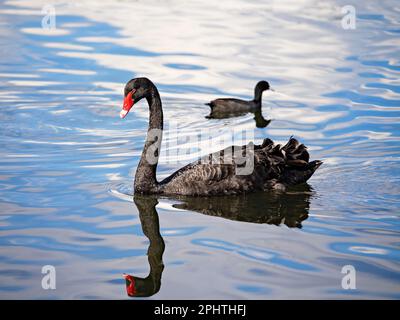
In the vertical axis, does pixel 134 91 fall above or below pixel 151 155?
above

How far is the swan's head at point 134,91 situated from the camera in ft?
27.8

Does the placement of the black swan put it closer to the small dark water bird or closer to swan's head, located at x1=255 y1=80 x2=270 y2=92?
the small dark water bird

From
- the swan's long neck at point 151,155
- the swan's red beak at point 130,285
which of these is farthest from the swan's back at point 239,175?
the swan's red beak at point 130,285

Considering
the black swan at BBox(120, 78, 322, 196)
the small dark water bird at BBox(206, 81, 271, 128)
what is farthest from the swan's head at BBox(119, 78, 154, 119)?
the small dark water bird at BBox(206, 81, 271, 128)

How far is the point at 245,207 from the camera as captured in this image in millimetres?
8406

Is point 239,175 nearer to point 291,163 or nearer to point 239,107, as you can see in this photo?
point 291,163

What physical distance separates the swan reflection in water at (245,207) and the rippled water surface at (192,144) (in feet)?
0.08

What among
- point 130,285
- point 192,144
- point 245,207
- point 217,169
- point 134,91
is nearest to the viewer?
point 130,285

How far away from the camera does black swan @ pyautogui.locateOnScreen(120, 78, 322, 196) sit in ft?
28.4

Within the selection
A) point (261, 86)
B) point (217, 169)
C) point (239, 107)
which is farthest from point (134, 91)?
point (261, 86)

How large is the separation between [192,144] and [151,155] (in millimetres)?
1963
